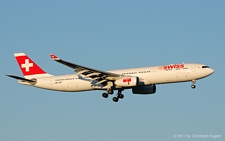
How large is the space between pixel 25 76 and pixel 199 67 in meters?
23.6

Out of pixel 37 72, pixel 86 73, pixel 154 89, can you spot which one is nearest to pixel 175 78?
pixel 154 89

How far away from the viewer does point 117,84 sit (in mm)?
65562

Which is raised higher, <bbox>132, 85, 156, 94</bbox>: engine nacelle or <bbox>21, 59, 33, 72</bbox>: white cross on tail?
<bbox>21, 59, 33, 72</bbox>: white cross on tail

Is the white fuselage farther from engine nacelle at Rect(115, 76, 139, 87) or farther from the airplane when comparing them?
engine nacelle at Rect(115, 76, 139, 87)

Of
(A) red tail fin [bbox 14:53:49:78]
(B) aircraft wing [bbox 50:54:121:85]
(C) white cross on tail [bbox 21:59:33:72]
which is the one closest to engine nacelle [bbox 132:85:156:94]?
(B) aircraft wing [bbox 50:54:121:85]

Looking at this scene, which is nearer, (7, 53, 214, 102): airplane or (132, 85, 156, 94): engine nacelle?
(7, 53, 214, 102): airplane

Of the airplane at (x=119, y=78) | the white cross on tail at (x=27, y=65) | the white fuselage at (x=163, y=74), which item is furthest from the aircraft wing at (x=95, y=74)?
the white cross on tail at (x=27, y=65)

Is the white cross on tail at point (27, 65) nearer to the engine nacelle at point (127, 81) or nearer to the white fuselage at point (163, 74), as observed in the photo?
the white fuselage at point (163, 74)

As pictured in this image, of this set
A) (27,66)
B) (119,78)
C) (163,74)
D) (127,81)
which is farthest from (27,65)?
(163,74)

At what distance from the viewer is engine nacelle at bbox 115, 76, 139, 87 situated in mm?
64062

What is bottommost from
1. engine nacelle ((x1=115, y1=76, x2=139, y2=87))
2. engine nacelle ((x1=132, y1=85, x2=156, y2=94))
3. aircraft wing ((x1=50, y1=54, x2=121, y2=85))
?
engine nacelle ((x1=132, y1=85, x2=156, y2=94))

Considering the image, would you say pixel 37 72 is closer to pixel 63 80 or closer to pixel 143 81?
pixel 63 80

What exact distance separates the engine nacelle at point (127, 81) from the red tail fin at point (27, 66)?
11902 mm

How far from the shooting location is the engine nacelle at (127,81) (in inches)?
2522
